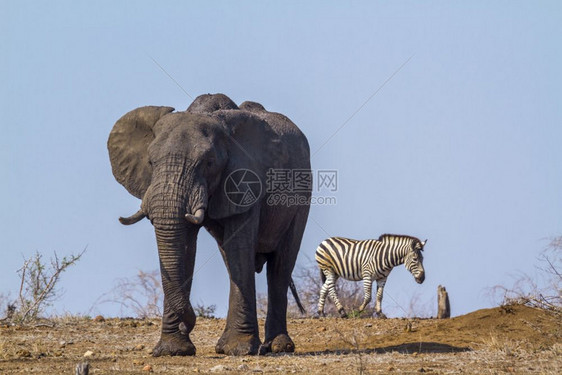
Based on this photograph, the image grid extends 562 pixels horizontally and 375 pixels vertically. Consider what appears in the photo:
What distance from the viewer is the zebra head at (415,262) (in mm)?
22531

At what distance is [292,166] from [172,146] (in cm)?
294

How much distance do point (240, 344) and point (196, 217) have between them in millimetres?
2093

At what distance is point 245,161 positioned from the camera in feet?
46.3

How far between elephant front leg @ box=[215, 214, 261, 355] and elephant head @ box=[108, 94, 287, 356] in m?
0.37

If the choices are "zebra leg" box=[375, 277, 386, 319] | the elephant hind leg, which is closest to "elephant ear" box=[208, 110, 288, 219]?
the elephant hind leg

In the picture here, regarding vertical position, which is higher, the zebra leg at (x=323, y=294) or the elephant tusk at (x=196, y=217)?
the zebra leg at (x=323, y=294)

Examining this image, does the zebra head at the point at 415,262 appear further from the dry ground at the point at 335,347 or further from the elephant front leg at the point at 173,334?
the elephant front leg at the point at 173,334

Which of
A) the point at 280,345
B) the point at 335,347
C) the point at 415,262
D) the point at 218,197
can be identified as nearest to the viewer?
the point at 218,197

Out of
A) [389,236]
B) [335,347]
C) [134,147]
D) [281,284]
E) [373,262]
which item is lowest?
[335,347]

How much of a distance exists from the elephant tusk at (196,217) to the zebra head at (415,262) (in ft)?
34.8

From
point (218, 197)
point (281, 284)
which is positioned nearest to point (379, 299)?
point (281, 284)

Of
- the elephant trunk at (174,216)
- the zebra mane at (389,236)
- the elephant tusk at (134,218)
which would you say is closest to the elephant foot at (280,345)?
the elephant trunk at (174,216)

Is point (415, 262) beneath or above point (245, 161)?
above

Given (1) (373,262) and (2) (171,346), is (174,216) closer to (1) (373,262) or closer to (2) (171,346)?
(2) (171,346)
